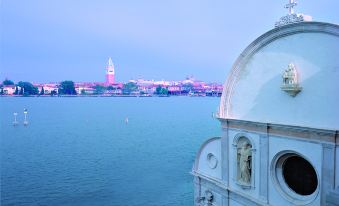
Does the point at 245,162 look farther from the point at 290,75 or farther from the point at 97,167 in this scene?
the point at 97,167

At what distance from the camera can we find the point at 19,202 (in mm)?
24719

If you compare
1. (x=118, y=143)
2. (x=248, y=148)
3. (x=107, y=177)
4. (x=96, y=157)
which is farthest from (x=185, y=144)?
(x=248, y=148)

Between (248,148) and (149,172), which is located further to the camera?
(149,172)

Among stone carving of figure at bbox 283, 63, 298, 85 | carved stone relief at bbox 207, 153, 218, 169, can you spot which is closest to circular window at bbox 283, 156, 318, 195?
stone carving of figure at bbox 283, 63, 298, 85

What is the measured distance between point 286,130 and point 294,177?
1784 millimetres

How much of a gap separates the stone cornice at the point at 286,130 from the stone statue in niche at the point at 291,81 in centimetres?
110

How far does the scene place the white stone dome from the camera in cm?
877

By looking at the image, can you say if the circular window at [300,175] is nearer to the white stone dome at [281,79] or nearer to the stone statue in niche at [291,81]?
the white stone dome at [281,79]

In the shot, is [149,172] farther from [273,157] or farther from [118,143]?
[273,157]

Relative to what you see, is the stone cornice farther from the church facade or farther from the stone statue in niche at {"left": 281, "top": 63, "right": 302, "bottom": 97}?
the stone statue in niche at {"left": 281, "top": 63, "right": 302, "bottom": 97}

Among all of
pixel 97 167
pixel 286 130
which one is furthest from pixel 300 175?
pixel 97 167

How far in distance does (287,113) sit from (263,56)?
2.31 metres

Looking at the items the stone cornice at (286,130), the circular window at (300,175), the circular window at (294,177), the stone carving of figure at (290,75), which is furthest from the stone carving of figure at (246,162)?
the stone carving of figure at (290,75)

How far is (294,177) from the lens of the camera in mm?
10453
